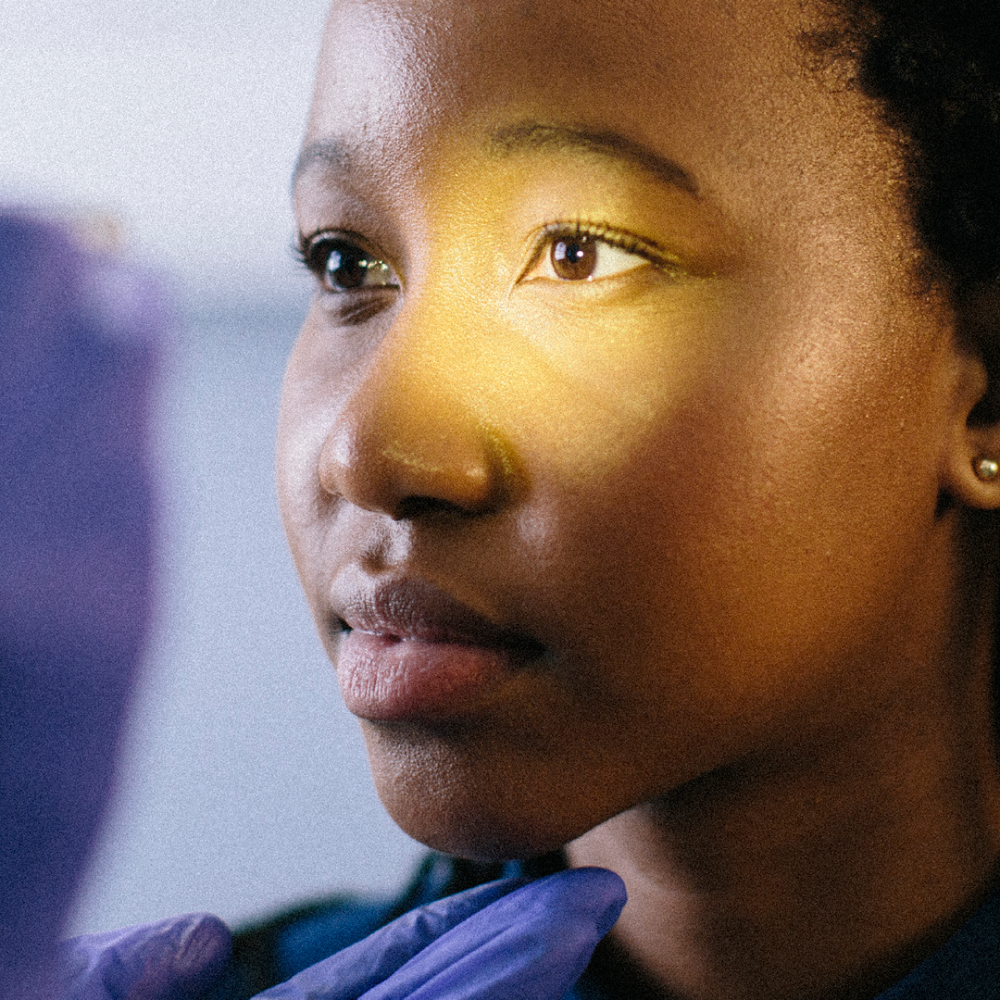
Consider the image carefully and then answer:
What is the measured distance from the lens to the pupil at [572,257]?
1.68 ft

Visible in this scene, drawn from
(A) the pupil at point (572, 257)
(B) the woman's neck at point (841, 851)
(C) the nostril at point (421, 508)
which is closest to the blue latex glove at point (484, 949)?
(B) the woman's neck at point (841, 851)

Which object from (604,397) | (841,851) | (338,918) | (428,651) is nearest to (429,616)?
(428,651)

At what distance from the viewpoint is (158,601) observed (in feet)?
1.76

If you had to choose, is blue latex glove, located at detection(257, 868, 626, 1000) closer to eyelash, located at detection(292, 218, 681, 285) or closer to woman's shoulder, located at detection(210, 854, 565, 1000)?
woman's shoulder, located at detection(210, 854, 565, 1000)

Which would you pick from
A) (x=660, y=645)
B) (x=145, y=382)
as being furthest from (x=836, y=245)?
(x=145, y=382)

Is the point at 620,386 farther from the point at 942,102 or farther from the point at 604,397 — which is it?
the point at 942,102

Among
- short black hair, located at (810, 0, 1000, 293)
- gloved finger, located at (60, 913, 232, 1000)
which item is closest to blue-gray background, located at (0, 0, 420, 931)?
gloved finger, located at (60, 913, 232, 1000)

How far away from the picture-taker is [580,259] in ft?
1.68

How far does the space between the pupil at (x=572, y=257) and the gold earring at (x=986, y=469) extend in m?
0.27

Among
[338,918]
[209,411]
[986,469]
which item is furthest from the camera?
[338,918]

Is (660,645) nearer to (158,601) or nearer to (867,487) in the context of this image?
(867,487)

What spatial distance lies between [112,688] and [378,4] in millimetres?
400

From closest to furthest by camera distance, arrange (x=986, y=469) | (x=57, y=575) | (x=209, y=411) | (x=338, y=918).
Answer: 1. (x=57, y=575)
2. (x=986, y=469)
3. (x=209, y=411)
4. (x=338, y=918)

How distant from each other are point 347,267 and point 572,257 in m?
0.20
